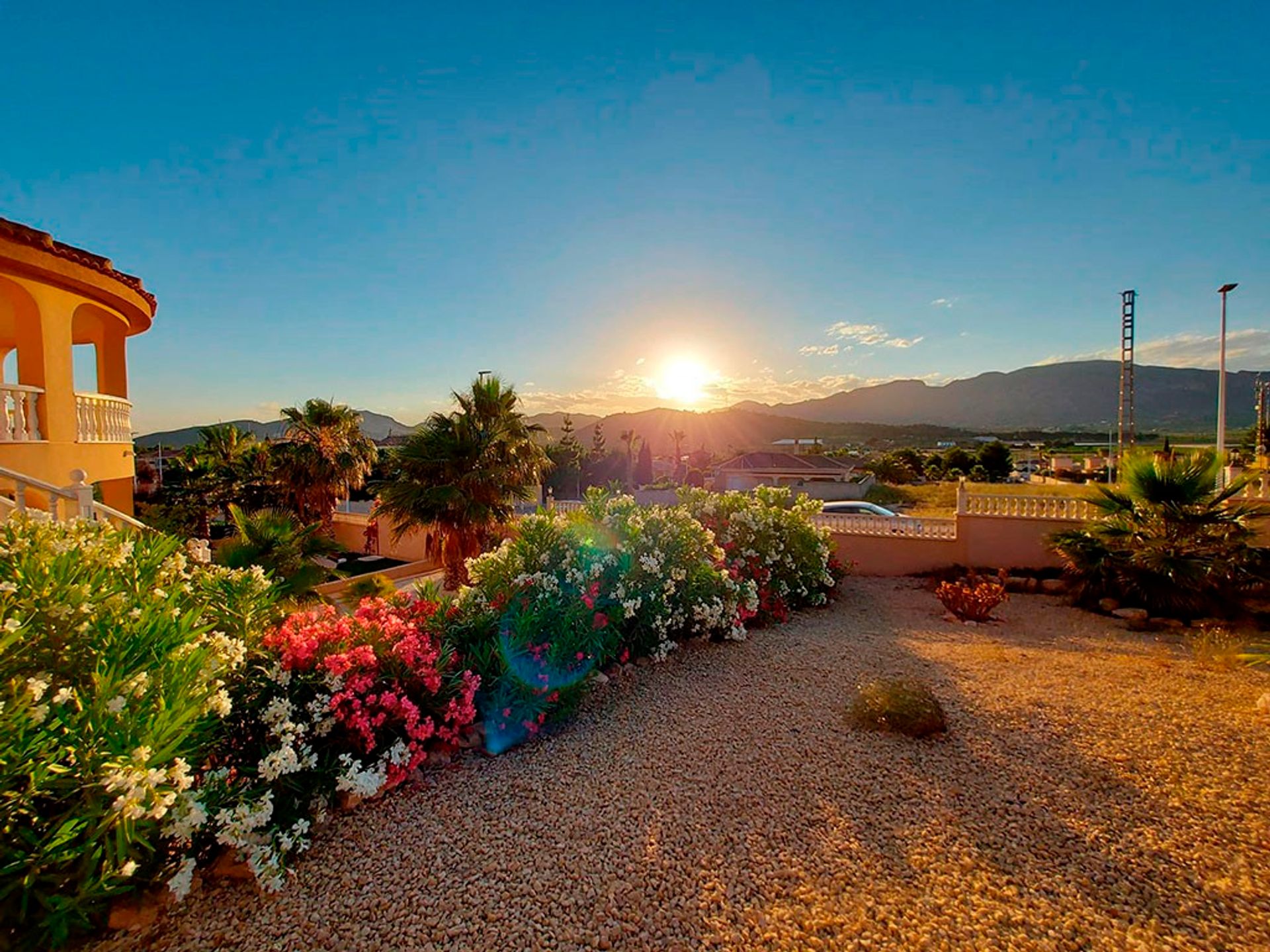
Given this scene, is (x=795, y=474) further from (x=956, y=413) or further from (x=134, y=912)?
(x=956, y=413)

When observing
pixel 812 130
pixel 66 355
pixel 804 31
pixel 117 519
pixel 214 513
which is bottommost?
pixel 214 513

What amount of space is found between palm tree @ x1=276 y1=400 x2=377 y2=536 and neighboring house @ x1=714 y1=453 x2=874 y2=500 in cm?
2050

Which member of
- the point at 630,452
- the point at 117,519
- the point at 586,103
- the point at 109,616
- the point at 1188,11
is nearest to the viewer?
the point at 109,616

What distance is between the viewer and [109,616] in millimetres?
2326

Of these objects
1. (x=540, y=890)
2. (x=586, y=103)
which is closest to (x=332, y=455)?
(x=586, y=103)

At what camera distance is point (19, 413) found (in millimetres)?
6348

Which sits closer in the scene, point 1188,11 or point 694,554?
point 694,554

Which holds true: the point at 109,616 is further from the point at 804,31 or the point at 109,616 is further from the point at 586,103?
the point at 804,31

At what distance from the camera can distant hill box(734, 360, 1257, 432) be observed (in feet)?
324

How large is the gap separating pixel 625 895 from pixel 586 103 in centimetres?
948

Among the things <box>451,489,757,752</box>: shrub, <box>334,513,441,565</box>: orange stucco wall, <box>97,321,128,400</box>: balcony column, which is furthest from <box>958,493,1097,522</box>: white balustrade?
<box>97,321,128,400</box>: balcony column

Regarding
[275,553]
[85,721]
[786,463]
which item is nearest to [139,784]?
[85,721]

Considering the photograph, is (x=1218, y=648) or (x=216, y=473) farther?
(x=216, y=473)

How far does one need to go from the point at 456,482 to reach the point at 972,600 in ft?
29.2
